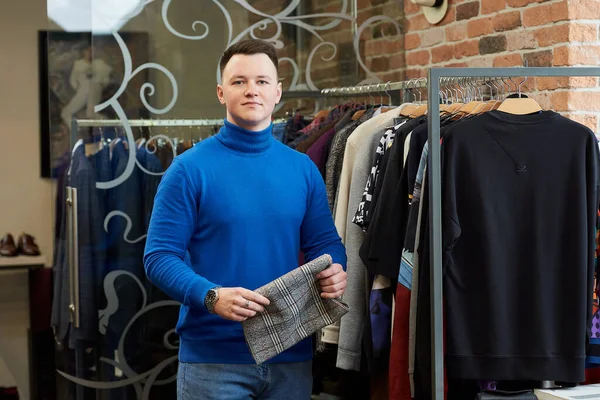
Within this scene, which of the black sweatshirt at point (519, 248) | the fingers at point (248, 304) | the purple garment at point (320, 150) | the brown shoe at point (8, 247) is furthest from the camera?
the brown shoe at point (8, 247)

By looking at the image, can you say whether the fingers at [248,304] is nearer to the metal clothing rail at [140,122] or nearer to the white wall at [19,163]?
the metal clothing rail at [140,122]

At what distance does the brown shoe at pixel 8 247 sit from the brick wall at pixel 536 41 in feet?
9.28

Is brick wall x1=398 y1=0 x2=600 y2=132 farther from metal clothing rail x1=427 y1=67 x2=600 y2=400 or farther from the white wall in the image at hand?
the white wall

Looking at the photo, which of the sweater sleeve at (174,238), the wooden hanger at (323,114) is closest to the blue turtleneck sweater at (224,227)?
the sweater sleeve at (174,238)

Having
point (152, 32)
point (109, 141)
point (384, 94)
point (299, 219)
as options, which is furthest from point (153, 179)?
point (299, 219)

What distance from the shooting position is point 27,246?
5.19 metres

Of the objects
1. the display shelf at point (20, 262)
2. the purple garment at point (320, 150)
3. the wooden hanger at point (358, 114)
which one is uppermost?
the wooden hanger at point (358, 114)

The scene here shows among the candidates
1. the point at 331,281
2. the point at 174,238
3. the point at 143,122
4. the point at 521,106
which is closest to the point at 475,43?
the point at 521,106

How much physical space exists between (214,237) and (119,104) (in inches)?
63.3

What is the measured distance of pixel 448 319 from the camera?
7.12ft

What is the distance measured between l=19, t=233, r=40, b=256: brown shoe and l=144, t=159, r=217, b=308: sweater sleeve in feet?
11.1

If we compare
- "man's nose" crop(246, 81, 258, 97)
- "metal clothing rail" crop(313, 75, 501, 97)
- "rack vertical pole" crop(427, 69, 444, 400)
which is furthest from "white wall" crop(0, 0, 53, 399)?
"rack vertical pole" crop(427, 69, 444, 400)

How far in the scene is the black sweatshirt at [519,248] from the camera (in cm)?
215

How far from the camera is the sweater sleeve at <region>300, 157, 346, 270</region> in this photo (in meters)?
2.20
